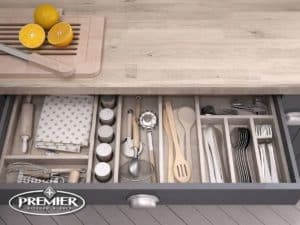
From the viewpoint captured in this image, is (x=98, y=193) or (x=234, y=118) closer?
(x=98, y=193)

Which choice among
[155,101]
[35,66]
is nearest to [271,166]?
[155,101]

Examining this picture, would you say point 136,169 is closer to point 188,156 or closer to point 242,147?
point 188,156

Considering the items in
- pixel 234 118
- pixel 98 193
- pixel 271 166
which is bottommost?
pixel 98 193

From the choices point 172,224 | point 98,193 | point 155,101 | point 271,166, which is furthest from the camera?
point 172,224

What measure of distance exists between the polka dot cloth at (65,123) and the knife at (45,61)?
6.8 inches

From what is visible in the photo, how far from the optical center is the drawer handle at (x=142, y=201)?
0.95 meters

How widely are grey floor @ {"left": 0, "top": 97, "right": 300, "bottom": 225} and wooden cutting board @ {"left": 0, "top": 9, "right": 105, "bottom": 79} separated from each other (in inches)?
32.0

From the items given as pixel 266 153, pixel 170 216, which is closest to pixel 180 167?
pixel 266 153

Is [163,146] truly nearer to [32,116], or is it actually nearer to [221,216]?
[32,116]

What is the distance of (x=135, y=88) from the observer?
102cm

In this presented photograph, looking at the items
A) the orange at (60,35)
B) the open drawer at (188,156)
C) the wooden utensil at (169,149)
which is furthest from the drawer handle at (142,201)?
the orange at (60,35)

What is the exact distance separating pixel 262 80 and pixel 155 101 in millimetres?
351

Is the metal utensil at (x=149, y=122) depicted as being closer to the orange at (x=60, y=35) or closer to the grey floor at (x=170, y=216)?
the orange at (x=60, y=35)

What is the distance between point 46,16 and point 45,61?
15cm
